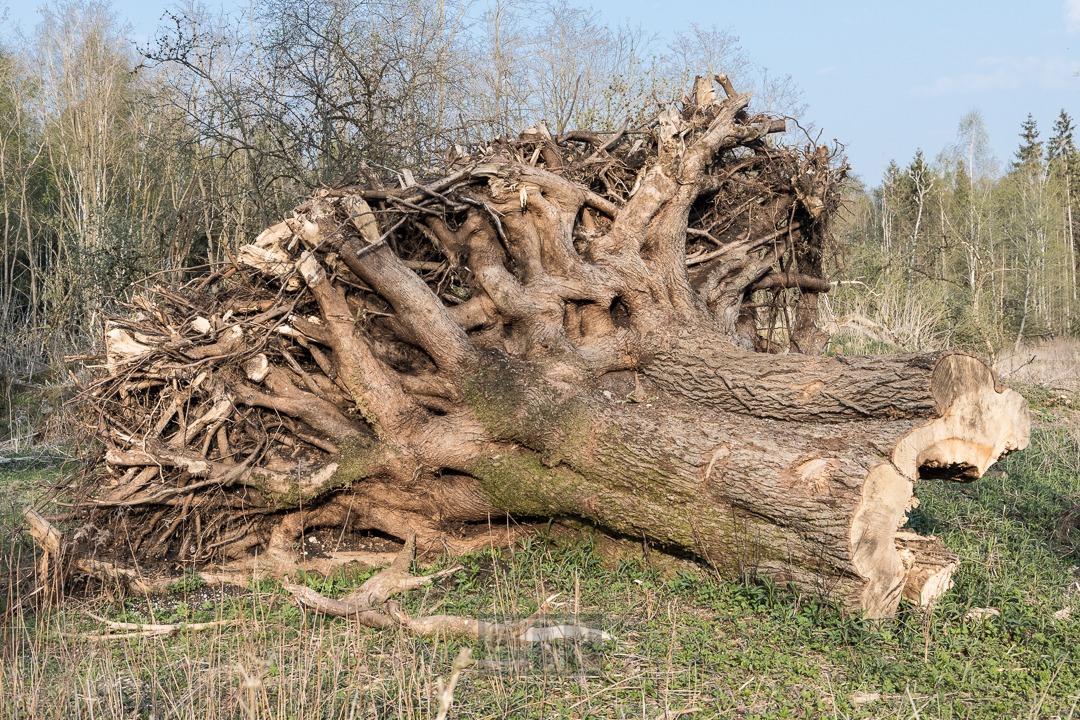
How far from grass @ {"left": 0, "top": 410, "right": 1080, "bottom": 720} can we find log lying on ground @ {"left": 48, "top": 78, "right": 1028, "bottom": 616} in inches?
11.6

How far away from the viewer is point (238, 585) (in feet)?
16.6

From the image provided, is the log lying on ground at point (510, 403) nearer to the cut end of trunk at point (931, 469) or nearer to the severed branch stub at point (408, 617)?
the cut end of trunk at point (931, 469)

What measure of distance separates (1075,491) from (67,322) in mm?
16666

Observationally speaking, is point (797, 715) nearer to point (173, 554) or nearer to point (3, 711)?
point (3, 711)

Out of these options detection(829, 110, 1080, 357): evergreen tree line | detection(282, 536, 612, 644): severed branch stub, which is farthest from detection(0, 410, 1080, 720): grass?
detection(829, 110, 1080, 357): evergreen tree line

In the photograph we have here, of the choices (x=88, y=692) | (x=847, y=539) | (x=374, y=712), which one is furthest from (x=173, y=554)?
(x=847, y=539)

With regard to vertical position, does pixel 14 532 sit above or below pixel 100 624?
above

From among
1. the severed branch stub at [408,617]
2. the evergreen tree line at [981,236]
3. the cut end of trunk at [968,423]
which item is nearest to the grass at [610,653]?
the severed branch stub at [408,617]

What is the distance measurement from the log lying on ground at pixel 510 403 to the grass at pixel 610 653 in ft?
0.97

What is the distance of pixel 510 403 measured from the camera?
5.14m

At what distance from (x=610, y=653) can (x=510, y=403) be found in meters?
1.97

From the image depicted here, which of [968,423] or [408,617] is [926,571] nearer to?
[968,423]

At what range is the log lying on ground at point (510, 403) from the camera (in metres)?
4.35

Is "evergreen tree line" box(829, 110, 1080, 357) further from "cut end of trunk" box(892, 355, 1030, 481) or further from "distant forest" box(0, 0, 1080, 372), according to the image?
"cut end of trunk" box(892, 355, 1030, 481)
